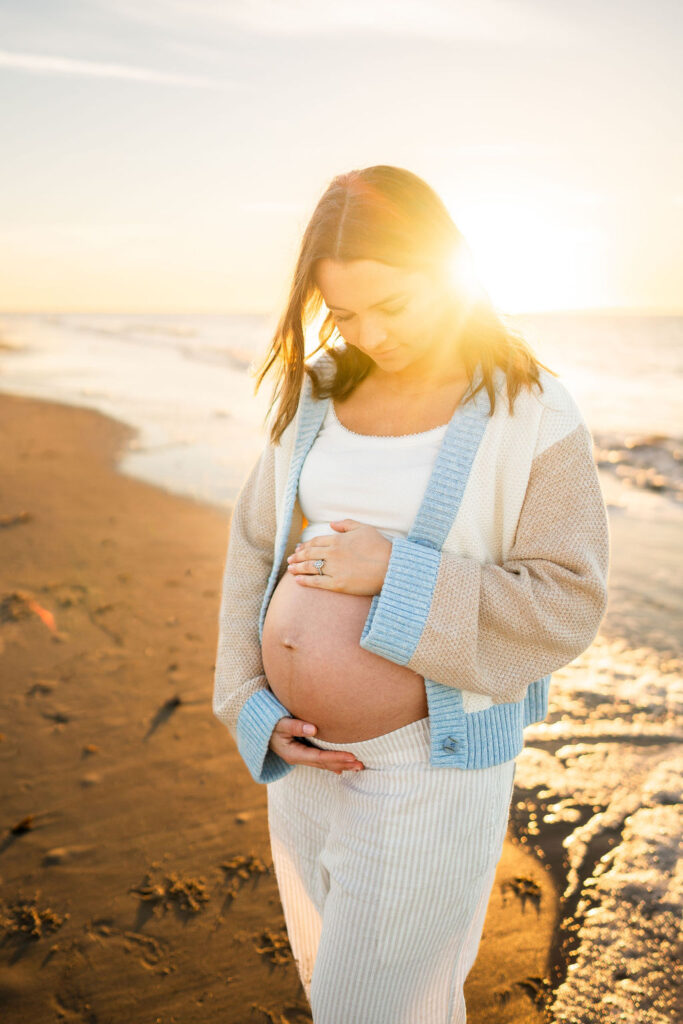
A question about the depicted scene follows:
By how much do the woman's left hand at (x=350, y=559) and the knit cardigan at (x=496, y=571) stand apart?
5cm

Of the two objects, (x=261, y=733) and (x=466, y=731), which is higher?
(x=466, y=731)

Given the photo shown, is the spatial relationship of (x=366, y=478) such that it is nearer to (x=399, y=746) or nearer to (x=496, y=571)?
(x=496, y=571)

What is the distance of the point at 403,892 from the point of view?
1.60 m

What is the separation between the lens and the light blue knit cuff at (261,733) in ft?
5.89

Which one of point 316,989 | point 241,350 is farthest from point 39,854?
point 241,350

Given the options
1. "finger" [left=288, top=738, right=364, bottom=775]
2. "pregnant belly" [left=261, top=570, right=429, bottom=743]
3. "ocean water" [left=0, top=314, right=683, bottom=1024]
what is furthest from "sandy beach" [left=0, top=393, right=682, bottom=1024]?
"pregnant belly" [left=261, top=570, right=429, bottom=743]

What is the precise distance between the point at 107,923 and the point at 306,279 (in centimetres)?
221

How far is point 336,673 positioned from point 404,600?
264 millimetres

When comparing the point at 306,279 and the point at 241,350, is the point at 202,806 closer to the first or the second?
the point at 306,279

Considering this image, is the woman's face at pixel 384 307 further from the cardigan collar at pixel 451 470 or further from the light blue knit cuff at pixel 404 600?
the light blue knit cuff at pixel 404 600

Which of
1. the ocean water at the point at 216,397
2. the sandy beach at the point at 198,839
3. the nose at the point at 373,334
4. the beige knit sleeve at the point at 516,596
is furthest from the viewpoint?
the ocean water at the point at 216,397

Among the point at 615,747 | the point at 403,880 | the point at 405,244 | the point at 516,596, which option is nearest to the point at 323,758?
the point at 403,880

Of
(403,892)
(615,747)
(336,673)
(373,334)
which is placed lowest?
(615,747)

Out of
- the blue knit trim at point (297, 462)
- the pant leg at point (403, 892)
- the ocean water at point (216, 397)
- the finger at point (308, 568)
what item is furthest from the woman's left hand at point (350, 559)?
the ocean water at point (216, 397)
